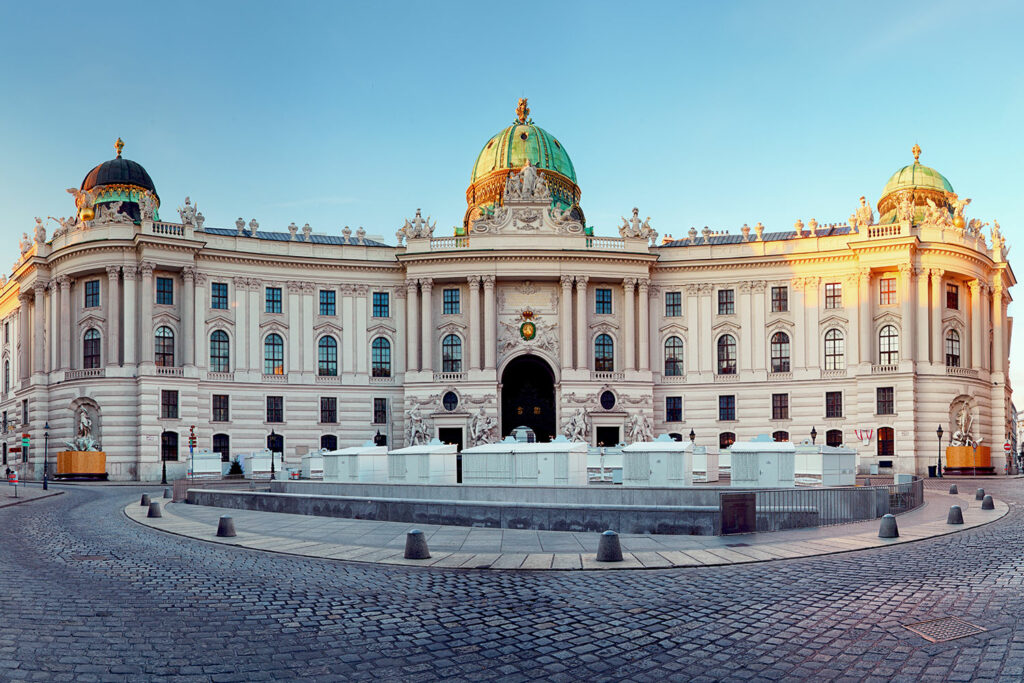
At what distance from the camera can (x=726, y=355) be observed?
6531cm

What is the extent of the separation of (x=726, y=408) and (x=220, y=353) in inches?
1570

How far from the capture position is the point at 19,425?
66125 millimetres

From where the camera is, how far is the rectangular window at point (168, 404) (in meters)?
58.0

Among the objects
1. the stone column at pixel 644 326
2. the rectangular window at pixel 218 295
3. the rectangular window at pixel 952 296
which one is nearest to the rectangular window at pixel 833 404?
the rectangular window at pixel 952 296

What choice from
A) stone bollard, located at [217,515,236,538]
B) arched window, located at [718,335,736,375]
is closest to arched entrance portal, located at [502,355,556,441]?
arched window, located at [718,335,736,375]

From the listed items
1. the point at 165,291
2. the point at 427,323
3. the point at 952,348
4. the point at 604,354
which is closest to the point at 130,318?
the point at 165,291

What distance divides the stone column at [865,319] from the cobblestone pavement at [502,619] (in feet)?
153

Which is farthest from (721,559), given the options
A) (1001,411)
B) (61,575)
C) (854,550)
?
(1001,411)

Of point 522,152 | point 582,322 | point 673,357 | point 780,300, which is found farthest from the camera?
point 522,152

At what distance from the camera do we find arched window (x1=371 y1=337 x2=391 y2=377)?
65.5 metres

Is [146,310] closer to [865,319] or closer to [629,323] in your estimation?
[629,323]

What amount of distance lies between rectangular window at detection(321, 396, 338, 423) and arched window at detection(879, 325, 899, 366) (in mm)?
42256

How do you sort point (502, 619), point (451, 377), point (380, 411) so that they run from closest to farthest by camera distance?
1. point (502, 619)
2. point (451, 377)
3. point (380, 411)

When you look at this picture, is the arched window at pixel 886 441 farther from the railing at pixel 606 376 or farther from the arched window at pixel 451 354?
the arched window at pixel 451 354
